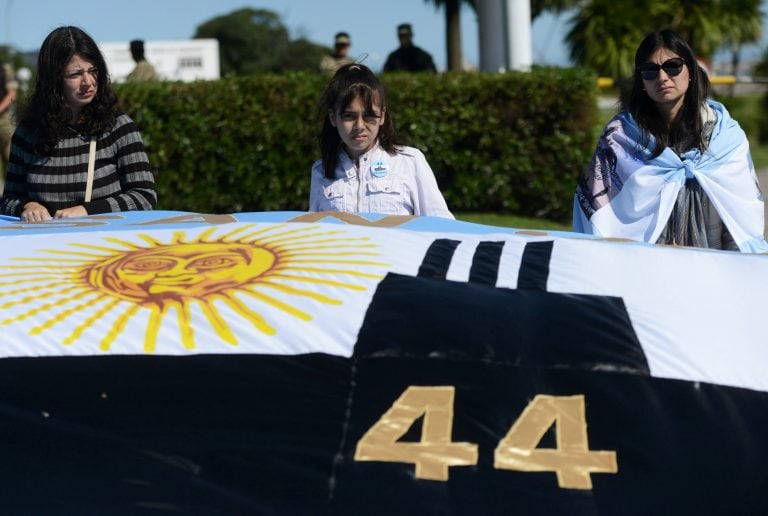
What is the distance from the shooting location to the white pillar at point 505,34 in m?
13.4

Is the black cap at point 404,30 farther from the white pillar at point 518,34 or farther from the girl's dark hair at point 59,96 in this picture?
the girl's dark hair at point 59,96

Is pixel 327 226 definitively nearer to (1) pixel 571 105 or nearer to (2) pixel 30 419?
(2) pixel 30 419

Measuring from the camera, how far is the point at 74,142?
447cm

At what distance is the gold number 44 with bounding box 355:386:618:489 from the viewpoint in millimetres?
2746

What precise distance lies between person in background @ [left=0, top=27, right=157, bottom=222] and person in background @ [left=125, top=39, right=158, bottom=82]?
736 centimetres

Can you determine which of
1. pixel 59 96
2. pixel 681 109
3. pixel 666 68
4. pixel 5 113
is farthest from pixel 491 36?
pixel 59 96

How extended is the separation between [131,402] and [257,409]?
1.00ft

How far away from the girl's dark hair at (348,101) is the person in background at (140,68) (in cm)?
746

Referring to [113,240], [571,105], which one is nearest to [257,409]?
[113,240]

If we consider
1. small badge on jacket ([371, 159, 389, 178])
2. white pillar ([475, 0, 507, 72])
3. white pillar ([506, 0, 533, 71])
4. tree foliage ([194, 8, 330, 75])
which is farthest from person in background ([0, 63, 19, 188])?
tree foliage ([194, 8, 330, 75])

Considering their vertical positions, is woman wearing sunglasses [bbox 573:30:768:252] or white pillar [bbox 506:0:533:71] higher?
white pillar [bbox 506:0:533:71]

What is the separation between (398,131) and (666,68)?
670 cm

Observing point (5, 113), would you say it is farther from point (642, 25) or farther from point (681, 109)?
point (642, 25)

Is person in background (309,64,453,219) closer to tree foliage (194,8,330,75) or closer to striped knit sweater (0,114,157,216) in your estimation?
striped knit sweater (0,114,157,216)
